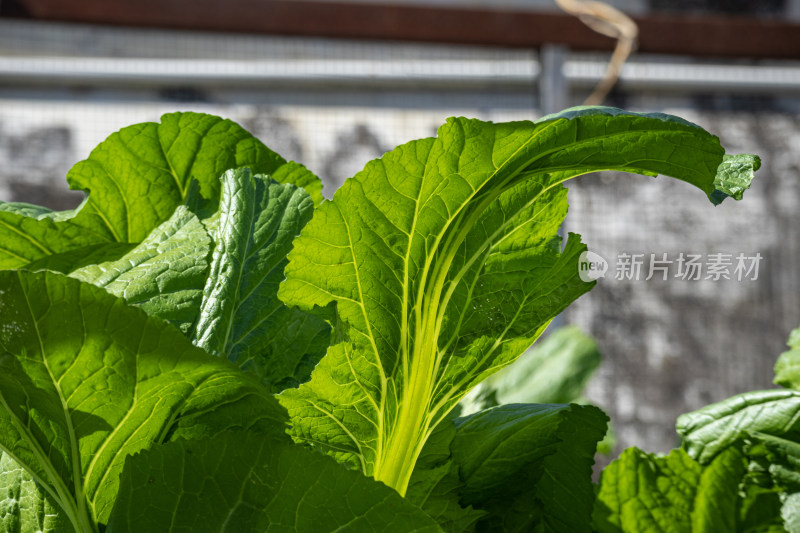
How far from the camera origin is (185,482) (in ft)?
0.67

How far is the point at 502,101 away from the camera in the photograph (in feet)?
4.13

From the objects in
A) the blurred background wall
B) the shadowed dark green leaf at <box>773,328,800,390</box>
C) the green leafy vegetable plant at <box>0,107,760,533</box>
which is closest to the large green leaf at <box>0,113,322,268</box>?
the green leafy vegetable plant at <box>0,107,760,533</box>

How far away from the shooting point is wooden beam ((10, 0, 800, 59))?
1.17 meters

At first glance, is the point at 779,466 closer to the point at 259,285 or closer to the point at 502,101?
the point at 259,285

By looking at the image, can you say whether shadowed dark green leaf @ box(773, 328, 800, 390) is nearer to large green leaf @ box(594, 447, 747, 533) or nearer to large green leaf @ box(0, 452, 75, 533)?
large green leaf @ box(594, 447, 747, 533)

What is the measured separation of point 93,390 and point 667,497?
0.23 meters

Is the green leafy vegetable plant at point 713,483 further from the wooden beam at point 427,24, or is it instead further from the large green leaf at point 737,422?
the wooden beam at point 427,24

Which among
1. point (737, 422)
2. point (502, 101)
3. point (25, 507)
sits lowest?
point (25, 507)

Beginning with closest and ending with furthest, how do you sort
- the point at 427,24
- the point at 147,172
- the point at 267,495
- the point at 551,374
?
the point at 267,495 < the point at 147,172 < the point at 551,374 < the point at 427,24

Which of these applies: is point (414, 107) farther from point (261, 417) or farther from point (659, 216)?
point (261, 417)

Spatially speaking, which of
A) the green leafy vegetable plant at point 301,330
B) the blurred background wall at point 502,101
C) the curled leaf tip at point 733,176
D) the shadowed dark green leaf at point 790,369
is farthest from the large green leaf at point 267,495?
the blurred background wall at point 502,101

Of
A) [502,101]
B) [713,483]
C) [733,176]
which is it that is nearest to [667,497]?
[713,483]

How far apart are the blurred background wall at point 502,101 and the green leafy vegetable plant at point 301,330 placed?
0.91 m

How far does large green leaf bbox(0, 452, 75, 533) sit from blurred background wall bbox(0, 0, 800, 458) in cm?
97
